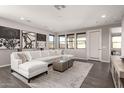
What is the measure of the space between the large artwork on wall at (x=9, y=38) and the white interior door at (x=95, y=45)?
5.09 metres

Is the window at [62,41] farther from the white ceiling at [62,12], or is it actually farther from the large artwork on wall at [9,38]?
the large artwork on wall at [9,38]

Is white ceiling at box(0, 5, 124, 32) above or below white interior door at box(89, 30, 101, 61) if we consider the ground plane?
above

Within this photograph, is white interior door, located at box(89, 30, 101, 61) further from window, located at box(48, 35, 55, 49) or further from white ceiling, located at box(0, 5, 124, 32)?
window, located at box(48, 35, 55, 49)

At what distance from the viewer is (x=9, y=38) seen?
13.7ft

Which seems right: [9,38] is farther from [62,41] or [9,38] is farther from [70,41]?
A: [70,41]

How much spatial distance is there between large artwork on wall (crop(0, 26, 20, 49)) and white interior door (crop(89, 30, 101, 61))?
5086mm

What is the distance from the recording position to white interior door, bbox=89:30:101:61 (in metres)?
5.52

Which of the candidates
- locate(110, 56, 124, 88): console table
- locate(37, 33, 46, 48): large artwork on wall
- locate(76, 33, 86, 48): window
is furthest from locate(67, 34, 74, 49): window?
locate(110, 56, 124, 88): console table

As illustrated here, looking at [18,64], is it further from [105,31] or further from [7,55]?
[105,31]

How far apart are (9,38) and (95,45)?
18.4ft
